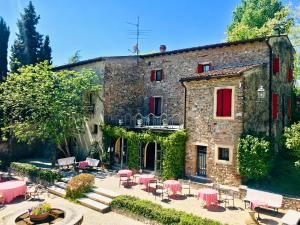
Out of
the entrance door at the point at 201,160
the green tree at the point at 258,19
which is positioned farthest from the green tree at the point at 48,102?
the green tree at the point at 258,19

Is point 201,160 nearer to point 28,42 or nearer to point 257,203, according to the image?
point 257,203

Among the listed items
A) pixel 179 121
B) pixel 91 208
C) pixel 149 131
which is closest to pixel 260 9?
pixel 179 121

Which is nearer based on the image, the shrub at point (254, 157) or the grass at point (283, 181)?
the shrub at point (254, 157)

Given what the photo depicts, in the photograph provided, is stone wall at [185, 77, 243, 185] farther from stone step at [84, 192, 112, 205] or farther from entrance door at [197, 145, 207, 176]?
stone step at [84, 192, 112, 205]

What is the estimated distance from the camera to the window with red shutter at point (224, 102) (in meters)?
14.5

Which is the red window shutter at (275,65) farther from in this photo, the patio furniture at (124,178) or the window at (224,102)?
the patio furniture at (124,178)

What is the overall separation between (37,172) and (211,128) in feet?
38.7

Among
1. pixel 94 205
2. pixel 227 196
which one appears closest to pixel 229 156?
pixel 227 196

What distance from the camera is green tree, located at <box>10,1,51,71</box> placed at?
27266 mm

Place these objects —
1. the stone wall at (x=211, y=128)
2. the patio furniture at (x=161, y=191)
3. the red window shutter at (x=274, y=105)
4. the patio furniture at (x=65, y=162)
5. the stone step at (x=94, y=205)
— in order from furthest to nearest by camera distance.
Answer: the patio furniture at (x=65, y=162), the red window shutter at (x=274, y=105), the stone wall at (x=211, y=128), the patio furniture at (x=161, y=191), the stone step at (x=94, y=205)

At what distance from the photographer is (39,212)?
10.1 meters

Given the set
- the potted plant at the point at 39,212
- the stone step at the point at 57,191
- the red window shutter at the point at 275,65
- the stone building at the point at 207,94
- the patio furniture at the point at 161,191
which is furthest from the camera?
the red window shutter at the point at 275,65

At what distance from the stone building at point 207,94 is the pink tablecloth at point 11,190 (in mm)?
7119

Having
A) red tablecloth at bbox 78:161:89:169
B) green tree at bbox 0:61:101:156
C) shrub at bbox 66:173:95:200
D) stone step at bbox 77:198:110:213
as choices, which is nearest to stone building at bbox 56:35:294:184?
green tree at bbox 0:61:101:156
